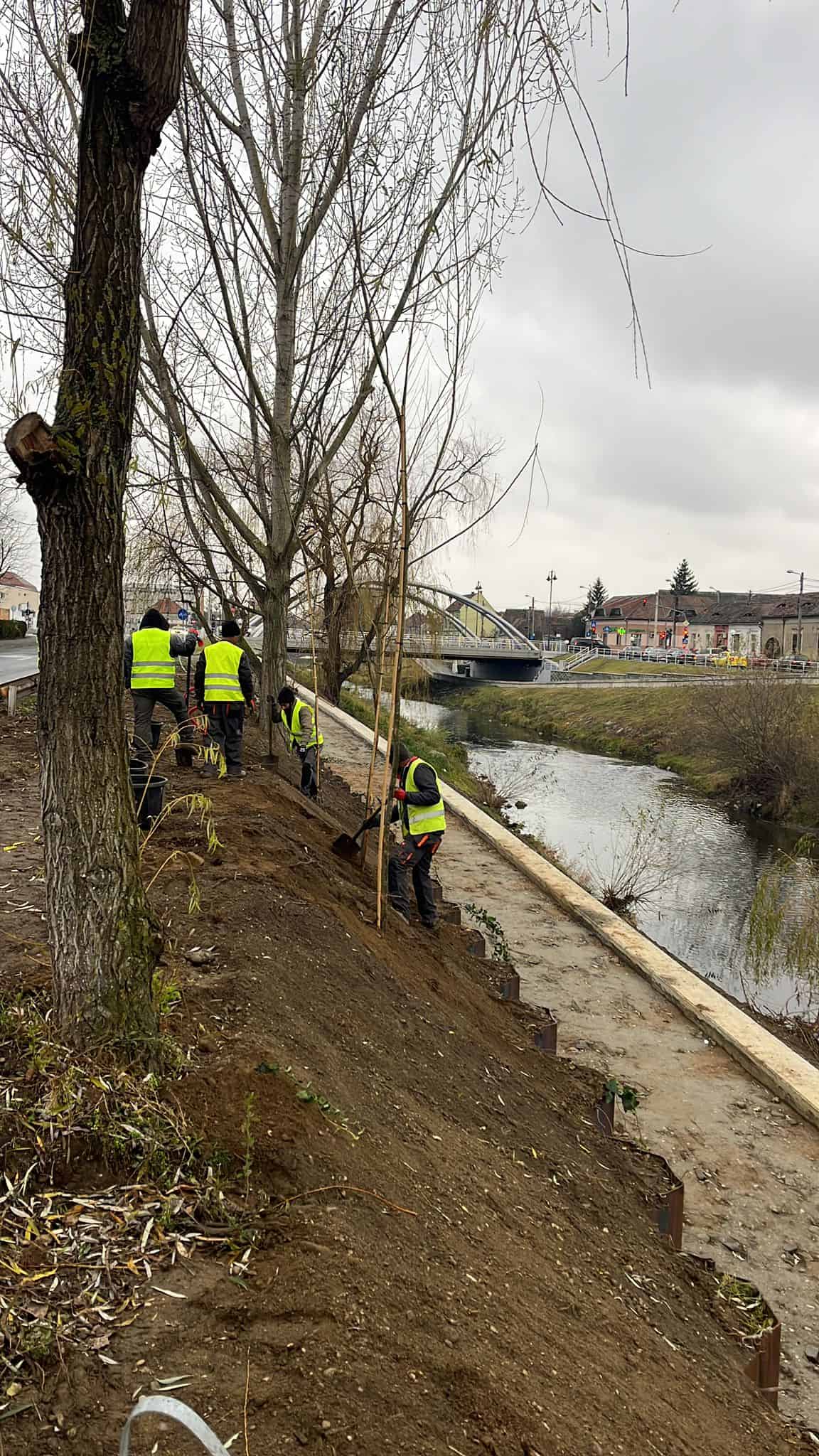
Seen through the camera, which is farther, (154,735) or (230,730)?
(154,735)

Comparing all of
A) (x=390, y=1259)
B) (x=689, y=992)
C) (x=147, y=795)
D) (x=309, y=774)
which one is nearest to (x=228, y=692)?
(x=309, y=774)

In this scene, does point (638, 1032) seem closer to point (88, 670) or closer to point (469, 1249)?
point (469, 1249)

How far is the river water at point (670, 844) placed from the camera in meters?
13.9

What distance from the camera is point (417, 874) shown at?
23.9 feet

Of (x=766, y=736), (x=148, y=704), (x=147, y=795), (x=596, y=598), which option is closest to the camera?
(x=147, y=795)

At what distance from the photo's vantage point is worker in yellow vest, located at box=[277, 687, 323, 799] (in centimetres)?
998

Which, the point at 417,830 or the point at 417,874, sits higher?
the point at 417,830

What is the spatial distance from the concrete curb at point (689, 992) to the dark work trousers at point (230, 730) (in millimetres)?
3711

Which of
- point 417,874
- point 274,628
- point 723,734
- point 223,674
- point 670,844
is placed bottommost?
point 670,844

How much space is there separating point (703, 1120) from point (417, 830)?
8.92 feet

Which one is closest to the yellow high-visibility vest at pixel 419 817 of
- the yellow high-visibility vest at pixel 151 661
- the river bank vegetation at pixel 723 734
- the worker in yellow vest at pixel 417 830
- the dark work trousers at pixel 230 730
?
the worker in yellow vest at pixel 417 830

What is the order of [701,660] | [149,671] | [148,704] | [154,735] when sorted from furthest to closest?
1. [701,660]
2. [154,735]
3. [148,704]
4. [149,671]

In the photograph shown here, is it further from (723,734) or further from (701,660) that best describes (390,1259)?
(701,660)

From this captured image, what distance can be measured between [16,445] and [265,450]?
9.18 m
